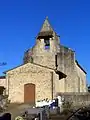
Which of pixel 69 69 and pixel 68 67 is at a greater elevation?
pixel 68 67

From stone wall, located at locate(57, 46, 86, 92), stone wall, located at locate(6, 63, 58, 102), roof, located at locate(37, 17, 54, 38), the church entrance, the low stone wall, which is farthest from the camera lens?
roof, located at locate(37, 17, 54, 38)

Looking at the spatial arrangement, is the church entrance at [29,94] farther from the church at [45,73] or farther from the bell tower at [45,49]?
the bell tower at [45,49]

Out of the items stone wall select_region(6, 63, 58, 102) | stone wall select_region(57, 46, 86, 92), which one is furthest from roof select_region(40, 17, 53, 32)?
stone wall select_region(6, 63, 58, 102)

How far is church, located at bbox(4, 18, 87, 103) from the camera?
40156 millimetres

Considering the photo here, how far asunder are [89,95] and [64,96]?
2.88 m

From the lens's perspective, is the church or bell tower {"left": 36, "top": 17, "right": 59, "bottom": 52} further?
bell tower {"left": 36, "top": 17, "right": 59, "bottom": 52}

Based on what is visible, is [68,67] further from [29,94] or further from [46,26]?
[29,94]

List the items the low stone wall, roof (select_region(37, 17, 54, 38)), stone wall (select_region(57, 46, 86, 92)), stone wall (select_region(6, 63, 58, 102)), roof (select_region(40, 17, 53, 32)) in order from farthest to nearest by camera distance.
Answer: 1. roof (select_region(40, 17, 53, 32))
2. roof (select_region(37, 17, 54, 38))
3. stone wall (select_region(57, 46, 86, 92))
4. stone wall (select_region(6, 63, 58, 102))
5. the low stone wall

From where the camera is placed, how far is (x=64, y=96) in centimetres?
3625

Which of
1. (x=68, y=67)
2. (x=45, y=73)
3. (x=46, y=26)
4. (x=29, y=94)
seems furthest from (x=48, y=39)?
(x=29, y=94)

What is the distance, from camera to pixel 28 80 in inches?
1603

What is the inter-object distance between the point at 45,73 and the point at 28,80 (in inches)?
92.0

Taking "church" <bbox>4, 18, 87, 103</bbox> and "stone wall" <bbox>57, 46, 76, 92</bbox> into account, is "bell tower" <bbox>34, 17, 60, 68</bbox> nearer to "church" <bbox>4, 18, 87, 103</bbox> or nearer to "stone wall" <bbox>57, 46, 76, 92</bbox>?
"church" <bbox>4, 18, 87, 103</bbox>

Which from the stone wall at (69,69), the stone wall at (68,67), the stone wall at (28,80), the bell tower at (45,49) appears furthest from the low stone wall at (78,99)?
the bell tower at (45,49)
